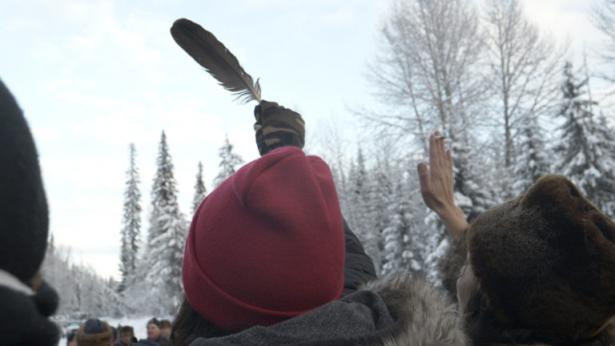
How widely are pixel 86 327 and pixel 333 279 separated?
4.62 metres

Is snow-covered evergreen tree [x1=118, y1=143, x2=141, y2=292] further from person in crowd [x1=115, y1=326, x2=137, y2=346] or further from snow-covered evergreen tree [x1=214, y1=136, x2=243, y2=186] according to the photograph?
person in crowd [x1=115, y1=326, x2=137, y2=346]

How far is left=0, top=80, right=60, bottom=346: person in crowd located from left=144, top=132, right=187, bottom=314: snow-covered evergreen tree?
145ft

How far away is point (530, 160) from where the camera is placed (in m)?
26.7

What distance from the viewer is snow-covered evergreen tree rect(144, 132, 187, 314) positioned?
148 feet

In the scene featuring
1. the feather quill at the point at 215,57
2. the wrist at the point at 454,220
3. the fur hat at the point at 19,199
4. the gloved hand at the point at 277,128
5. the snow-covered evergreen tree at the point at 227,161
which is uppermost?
the snow-covered evergreen tree at the point at 227,161

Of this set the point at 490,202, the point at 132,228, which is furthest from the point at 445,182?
the point at 132,228

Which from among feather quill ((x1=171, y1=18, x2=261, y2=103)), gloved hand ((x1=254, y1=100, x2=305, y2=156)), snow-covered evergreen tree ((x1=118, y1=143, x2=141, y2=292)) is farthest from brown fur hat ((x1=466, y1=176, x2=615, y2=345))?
snow-covered evergreen tree ((x1=118, y1=143, x2=141, y2=292))

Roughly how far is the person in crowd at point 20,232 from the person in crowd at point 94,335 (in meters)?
5.04

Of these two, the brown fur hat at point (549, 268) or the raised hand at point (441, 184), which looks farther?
the raised hand at point (441, 184)

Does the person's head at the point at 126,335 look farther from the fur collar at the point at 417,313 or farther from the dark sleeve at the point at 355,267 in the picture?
the fur collar at the point at 417,313

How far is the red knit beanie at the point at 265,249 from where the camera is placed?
168 centimetres

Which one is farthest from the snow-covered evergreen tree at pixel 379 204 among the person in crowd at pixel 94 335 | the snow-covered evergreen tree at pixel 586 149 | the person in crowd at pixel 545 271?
the person in crowd at pixel 545 271

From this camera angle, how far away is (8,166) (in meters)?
0.87

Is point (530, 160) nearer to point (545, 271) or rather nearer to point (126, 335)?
point (126, 335)
